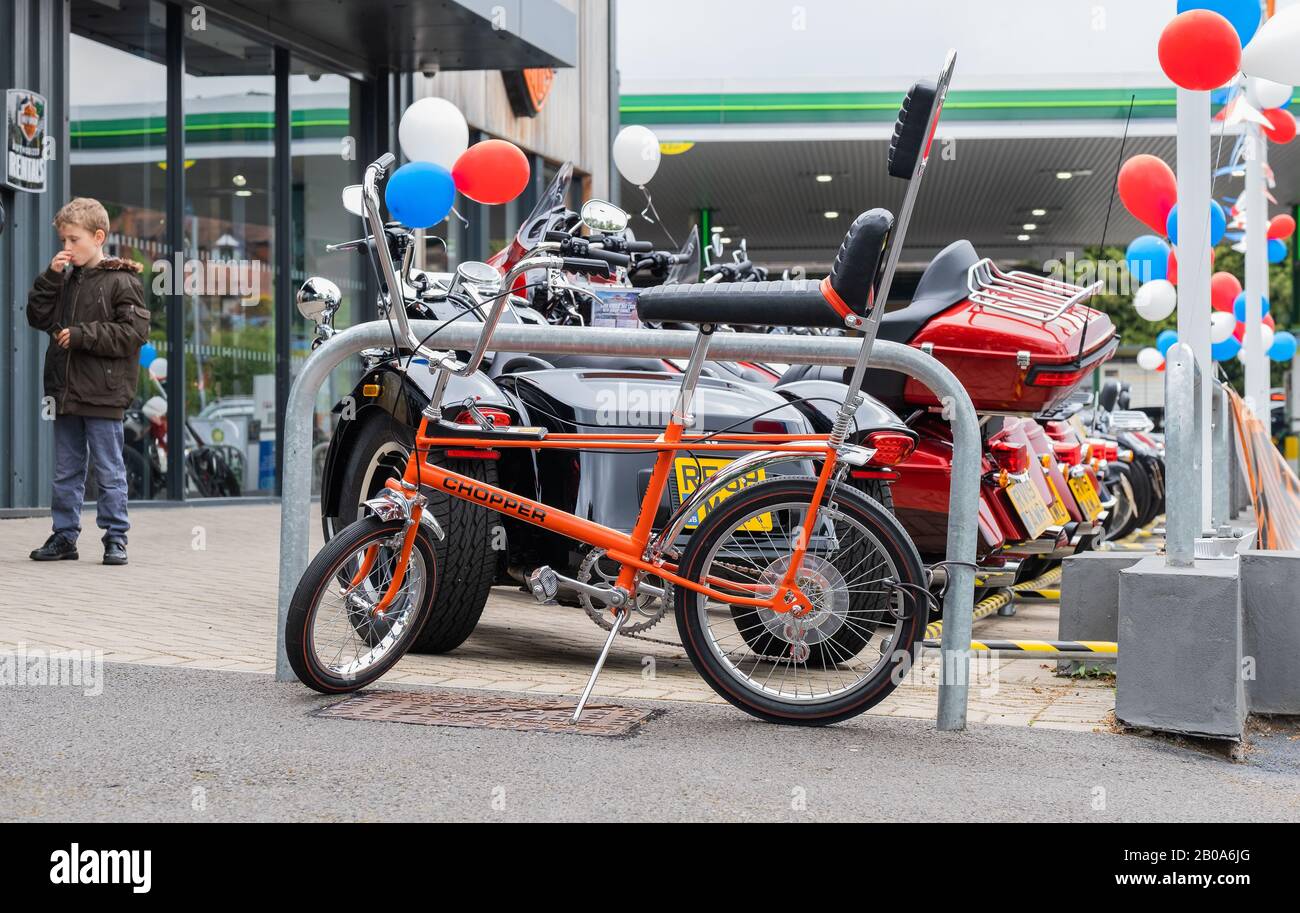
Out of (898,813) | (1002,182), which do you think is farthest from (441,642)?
(1002,182)

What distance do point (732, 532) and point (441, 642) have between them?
4.95 feet

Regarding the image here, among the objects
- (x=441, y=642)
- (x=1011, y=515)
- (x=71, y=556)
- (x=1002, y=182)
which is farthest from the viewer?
(x=1002, y=182)

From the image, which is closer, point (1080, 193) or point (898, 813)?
point (898, 813)

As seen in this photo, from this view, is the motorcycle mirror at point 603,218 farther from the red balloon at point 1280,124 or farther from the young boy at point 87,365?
the red balloon at point 1280,124

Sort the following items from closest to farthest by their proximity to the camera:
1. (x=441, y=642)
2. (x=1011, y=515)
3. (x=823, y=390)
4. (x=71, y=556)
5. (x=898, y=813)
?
(x=898, y=813) < (x=441, y=642) < (x=823, y=390) < (x=1011, y=515) < (x=71, y=556)

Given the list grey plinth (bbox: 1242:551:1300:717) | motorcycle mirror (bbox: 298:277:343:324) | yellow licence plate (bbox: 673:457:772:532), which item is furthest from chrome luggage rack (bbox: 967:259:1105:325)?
motorcycle mirror (bbox: 298:277:343:324)

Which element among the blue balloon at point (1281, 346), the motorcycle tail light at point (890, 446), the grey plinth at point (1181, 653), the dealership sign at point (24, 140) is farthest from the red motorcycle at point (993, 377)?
the blue balloon at point (1281, 346)

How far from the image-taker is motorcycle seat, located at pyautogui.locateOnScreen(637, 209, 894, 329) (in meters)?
3.93

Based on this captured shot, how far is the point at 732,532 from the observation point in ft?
13.5

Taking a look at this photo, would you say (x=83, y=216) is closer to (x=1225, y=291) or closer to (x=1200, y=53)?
(x=1200, y=53)

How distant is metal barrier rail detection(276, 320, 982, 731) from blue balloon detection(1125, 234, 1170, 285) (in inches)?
334

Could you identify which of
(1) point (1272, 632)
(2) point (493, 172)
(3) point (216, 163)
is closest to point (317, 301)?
(2) point (493, 172)

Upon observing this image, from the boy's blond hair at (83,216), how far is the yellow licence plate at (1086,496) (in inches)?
204

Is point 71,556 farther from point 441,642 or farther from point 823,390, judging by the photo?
point 823,390
